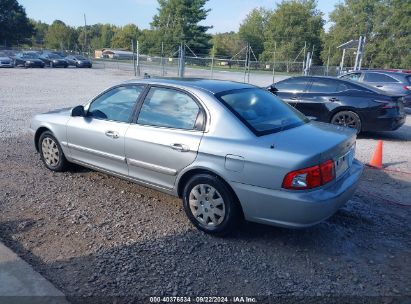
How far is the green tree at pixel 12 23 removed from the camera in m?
69.7

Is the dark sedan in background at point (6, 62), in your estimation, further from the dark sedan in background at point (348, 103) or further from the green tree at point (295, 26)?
the green tree at point (295, 26)

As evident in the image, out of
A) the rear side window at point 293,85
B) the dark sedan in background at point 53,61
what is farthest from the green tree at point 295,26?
the rear side window at point 293,85

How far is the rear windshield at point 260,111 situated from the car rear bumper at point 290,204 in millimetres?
612

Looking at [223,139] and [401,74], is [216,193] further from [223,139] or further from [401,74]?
[401,74]

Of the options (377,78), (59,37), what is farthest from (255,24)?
(377,78)

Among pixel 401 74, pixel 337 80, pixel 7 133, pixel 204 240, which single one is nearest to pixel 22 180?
pixel 204 240

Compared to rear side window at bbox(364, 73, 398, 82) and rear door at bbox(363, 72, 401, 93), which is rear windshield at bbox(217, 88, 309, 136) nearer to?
rear door at bbox(363, 72, 401, 93)

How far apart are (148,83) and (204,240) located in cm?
198

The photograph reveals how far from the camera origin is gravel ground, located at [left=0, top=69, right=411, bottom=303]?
10.5 feet

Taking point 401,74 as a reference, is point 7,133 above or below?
below

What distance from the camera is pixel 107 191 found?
5.11 m

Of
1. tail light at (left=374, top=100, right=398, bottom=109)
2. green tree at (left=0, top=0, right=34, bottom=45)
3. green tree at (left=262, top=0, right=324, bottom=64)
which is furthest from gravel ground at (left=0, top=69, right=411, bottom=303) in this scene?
green tree at (left=0, top=0, right=34, bottom=45)

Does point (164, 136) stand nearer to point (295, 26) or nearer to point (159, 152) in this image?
point (159, 152)

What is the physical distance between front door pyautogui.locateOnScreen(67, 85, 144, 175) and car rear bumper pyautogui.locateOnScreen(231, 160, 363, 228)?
1692mm
